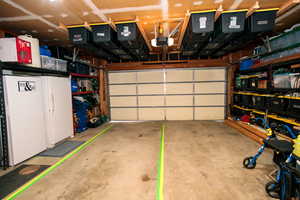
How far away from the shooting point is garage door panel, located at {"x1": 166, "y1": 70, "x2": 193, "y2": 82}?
232 inches

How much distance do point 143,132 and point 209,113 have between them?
3.26 metres

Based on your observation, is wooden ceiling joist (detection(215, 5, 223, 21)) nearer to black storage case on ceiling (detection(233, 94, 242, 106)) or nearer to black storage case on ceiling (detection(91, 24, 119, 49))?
black storage case on ceiling (detection(91, 24, 119, 49))

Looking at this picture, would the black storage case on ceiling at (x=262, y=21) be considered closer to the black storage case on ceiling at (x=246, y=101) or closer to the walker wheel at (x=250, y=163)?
the walker wheel at (x=250, y=163)

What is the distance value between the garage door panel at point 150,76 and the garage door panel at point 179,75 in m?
0.32

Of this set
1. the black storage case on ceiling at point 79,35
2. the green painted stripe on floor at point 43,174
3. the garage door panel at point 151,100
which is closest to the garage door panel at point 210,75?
the garage door panel at point 151,100

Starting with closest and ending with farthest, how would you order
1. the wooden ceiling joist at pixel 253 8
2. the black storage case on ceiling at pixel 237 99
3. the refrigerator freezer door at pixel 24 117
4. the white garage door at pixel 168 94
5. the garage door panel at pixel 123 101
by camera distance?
1. the wooden ceiling joist at pixel 253 8
2. the refrigerator freezer door at pixel 24 117
3. the black storage case on ceiling at pixel 237 99
4. the white garage door at pixel 168 94
5. the garage door panel at pixel 123 101

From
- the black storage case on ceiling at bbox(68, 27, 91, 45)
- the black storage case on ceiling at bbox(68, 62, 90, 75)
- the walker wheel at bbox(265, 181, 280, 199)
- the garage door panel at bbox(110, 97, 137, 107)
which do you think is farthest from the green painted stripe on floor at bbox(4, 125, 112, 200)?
the walker wheel at bbox(265, 181, 280, 199)

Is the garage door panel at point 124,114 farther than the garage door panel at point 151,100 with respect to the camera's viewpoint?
Yes

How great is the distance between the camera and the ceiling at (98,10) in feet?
7.34

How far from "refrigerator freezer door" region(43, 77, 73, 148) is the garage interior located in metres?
0.03

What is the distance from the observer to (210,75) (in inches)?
229

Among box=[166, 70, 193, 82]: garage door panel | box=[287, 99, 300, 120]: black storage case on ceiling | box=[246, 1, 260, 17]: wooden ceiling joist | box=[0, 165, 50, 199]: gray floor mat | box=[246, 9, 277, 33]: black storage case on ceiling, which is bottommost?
box=[0, 165, 50, 199]: gray floor mat

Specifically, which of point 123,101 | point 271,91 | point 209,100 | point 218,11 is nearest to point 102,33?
point 218,11

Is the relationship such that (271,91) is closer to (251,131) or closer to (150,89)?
(251,131)
